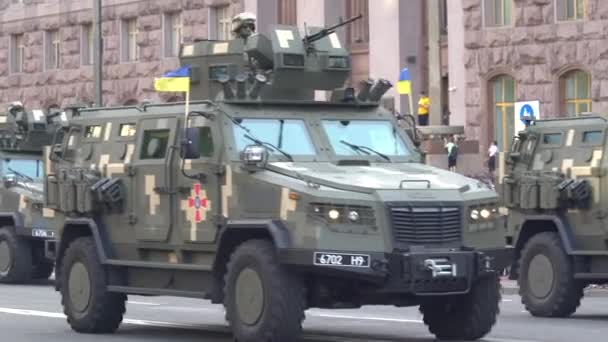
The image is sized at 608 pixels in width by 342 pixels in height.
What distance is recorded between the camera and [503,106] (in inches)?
1676

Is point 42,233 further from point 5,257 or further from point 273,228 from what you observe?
point 273,228

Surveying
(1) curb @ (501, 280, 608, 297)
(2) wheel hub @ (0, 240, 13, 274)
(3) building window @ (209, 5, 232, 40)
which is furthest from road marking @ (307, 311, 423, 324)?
(3) building window @ (209, 5, 232, 40)

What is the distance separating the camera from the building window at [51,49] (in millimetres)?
59156

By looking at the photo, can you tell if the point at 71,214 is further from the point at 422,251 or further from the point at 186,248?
the point at 422,251

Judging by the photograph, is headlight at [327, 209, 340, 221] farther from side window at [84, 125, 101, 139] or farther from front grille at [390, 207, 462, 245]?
side window at [84, 125, 101, 139]

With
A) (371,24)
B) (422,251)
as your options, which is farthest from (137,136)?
(371,24)

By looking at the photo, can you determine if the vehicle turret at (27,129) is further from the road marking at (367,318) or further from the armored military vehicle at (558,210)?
the armored military vehicle at (558,210)

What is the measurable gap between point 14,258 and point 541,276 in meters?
10.4

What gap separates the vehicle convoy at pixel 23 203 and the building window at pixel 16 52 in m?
31.4

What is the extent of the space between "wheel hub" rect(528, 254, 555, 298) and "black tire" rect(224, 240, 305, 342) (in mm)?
6783

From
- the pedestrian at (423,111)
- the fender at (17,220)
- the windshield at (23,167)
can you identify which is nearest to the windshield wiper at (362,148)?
the fender at (17,220)

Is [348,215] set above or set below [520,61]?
below

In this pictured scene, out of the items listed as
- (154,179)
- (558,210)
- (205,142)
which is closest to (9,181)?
(558,210)

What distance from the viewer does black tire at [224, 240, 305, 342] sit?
15.2 meters
